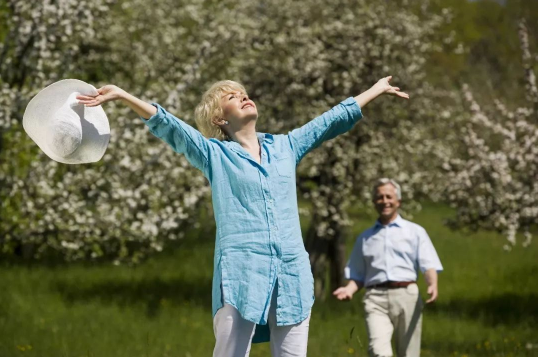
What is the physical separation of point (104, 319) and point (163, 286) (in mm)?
3724

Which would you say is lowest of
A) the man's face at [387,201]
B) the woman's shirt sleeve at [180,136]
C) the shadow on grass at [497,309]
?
the shadow on grass at [497,309]

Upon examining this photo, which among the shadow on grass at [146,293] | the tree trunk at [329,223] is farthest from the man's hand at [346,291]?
the tree trunk at [329,223]

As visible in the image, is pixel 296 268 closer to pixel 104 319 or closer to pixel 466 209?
pixel 104 319

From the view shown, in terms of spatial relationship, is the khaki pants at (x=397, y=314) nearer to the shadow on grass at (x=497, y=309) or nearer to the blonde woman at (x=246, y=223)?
the blonde woman at (x=246, y=223)

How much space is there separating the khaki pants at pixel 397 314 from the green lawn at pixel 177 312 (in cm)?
23

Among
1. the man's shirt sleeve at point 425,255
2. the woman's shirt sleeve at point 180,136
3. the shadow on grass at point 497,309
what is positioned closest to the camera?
the woman's shirt sleeve at point 180,136

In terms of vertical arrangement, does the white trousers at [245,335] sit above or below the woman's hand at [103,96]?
below

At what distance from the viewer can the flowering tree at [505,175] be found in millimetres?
13086

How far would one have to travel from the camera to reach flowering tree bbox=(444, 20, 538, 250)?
13086 millimetres

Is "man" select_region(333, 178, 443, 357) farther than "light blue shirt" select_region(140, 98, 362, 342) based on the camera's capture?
Yes

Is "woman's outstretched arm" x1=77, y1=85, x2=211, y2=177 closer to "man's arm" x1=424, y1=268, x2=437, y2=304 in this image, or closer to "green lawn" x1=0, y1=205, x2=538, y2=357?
"green lawn" x1=0, y1=205, x2=538, y2=357

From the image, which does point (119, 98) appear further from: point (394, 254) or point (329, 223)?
point (329, 223)

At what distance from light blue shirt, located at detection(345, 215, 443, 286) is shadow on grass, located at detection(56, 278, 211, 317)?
23.2 ft

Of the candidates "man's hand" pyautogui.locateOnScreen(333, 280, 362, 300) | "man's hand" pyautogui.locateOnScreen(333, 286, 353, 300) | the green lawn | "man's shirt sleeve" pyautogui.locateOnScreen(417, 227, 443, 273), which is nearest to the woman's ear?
"man's hand" pyautogui.locateOnScreen(333, 280, 362, 300)
